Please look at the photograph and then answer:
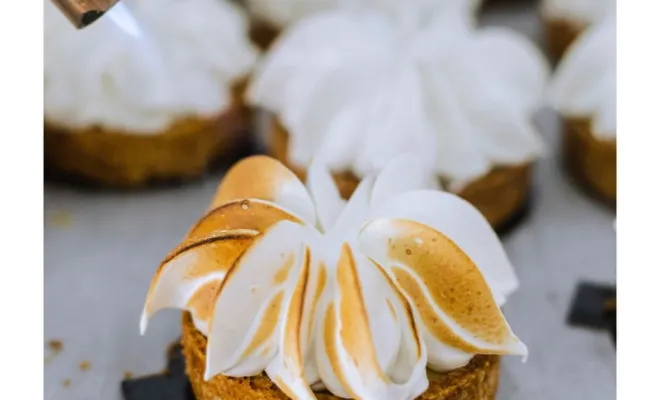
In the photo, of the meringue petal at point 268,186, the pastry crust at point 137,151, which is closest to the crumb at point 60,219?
the pastry crust at point 137,151

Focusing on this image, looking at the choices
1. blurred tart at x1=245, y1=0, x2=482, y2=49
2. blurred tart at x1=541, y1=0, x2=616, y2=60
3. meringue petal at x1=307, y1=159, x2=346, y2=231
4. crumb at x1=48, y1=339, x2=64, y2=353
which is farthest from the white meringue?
blurred tart at x1=541, y1=0, x2=616, y2=60

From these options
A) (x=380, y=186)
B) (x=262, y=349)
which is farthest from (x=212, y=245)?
(x=380, y=186)

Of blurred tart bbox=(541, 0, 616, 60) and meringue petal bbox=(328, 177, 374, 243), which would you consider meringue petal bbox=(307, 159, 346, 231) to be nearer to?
meringue petal bbox=(328, 177, 374, 243)

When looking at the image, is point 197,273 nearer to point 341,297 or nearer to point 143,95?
point 341,297

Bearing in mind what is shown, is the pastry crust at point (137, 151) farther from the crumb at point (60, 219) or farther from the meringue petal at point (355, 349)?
the meringue petal at point (355, 349)

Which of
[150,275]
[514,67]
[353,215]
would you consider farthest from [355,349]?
[514,67]
